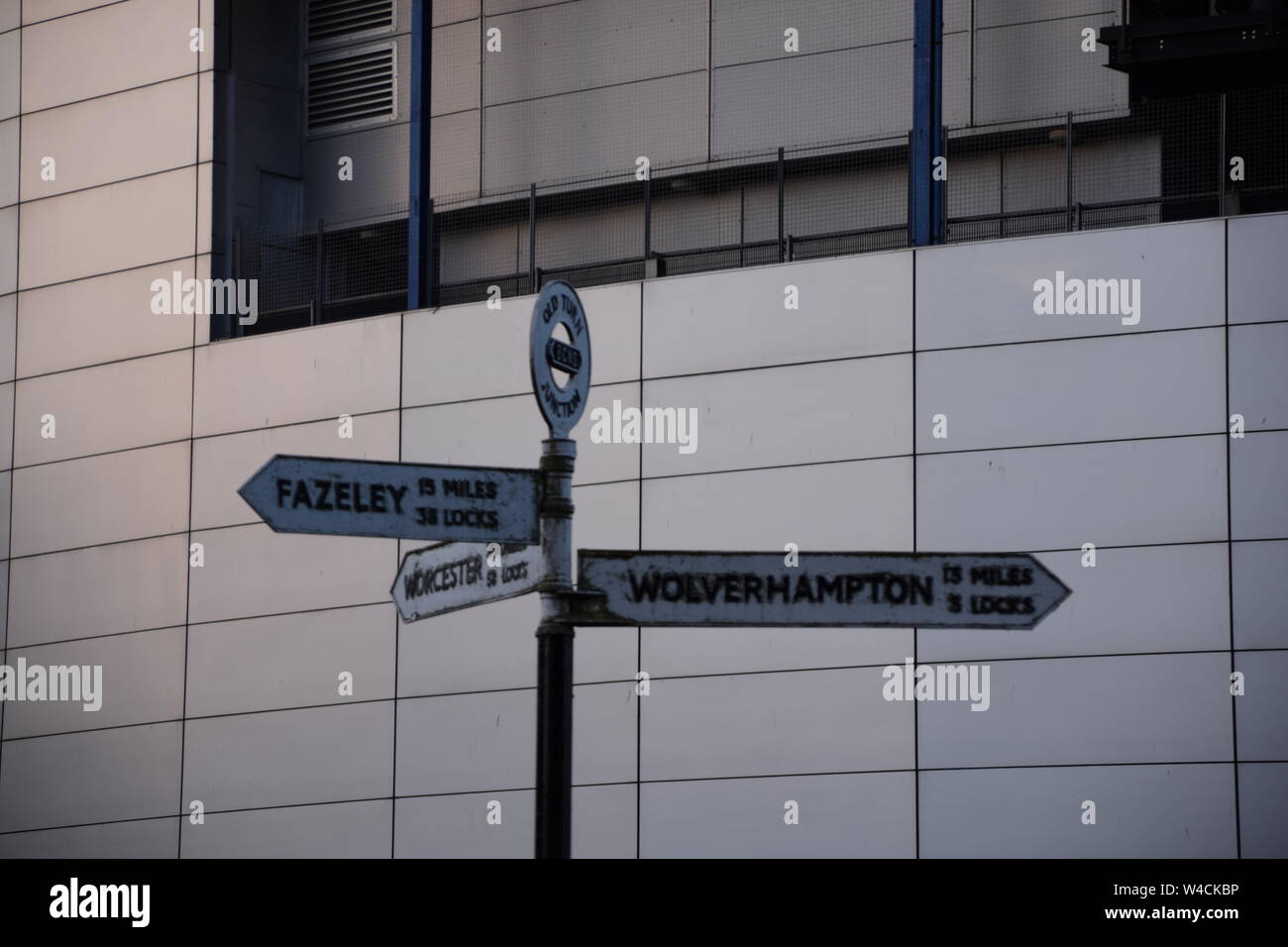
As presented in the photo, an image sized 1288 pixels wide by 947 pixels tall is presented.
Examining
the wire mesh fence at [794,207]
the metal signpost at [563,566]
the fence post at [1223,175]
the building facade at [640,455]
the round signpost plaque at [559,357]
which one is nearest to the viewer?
the metal signpost at [563,566]

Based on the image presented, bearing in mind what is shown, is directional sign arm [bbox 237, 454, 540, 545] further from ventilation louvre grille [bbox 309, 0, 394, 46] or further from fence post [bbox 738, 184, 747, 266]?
ventilation louvre grille [bbox 309, 0, 394, 46]

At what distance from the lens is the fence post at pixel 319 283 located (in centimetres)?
2252

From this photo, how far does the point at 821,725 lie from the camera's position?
19.1m

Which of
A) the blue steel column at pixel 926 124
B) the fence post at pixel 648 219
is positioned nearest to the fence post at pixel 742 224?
the fence post at pixel 648 219

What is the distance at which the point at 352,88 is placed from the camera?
24297 millimetres

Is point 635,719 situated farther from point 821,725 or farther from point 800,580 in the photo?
point 800,580

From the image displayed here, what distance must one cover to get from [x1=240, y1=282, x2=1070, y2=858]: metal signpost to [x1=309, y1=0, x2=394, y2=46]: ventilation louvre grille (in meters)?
16.4

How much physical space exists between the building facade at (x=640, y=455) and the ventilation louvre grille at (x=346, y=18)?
0.08 meters

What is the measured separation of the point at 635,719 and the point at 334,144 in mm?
8380

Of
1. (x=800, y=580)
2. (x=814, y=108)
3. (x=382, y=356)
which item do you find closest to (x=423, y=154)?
(x=382, y=356)

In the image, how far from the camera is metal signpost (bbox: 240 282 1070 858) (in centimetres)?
797

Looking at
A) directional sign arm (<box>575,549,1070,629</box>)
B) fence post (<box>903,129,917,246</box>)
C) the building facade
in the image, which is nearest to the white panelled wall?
the building facade

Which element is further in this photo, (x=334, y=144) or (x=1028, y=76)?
(x=334, y=144)

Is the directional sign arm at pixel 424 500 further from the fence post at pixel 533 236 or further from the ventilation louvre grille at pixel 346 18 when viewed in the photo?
the ventilation louvre grille at pixel 346 18
